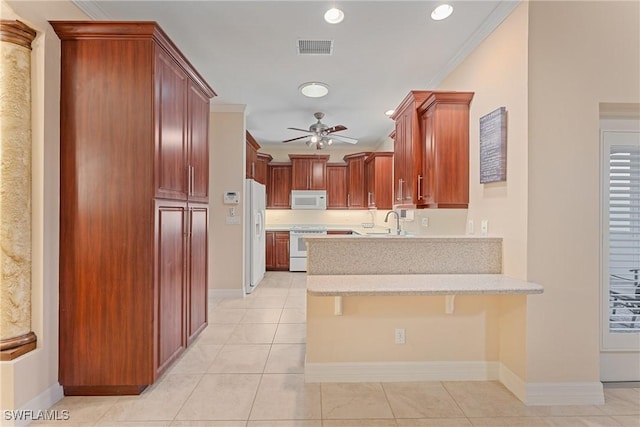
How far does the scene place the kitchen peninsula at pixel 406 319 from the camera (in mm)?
2475

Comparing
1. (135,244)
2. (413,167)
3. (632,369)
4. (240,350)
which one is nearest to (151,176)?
(135,244)

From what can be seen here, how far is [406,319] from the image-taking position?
2.51 m

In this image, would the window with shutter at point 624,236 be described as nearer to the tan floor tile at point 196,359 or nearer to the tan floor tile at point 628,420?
the tan floor tile at point 628,420

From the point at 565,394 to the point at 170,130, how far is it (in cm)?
345

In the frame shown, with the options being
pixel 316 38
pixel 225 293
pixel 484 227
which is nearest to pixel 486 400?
pixel 484 227

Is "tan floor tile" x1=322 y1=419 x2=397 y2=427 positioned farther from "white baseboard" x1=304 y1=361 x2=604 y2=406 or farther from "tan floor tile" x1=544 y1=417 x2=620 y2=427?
"tan floor tile" x1=544 y1=417 x2=620 y2=427

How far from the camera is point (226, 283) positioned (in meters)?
4.82

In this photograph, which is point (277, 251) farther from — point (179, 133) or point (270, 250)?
point (179, 133)

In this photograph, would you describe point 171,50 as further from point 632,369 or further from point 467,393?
point 632,369

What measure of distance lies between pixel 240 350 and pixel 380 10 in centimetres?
315

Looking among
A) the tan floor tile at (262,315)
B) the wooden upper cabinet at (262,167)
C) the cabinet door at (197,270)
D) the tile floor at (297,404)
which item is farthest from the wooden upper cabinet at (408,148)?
the wooden upper cabinet at (262,167)

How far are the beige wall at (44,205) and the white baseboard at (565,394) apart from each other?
127 inches

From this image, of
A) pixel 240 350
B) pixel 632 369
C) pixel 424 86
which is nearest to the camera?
pixel 632 369

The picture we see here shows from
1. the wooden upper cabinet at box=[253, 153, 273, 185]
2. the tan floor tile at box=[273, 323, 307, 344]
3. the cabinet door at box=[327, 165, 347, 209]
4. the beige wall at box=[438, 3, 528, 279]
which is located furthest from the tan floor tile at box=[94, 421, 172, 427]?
the cabinet door at box=[327, 165, 347, 209]
